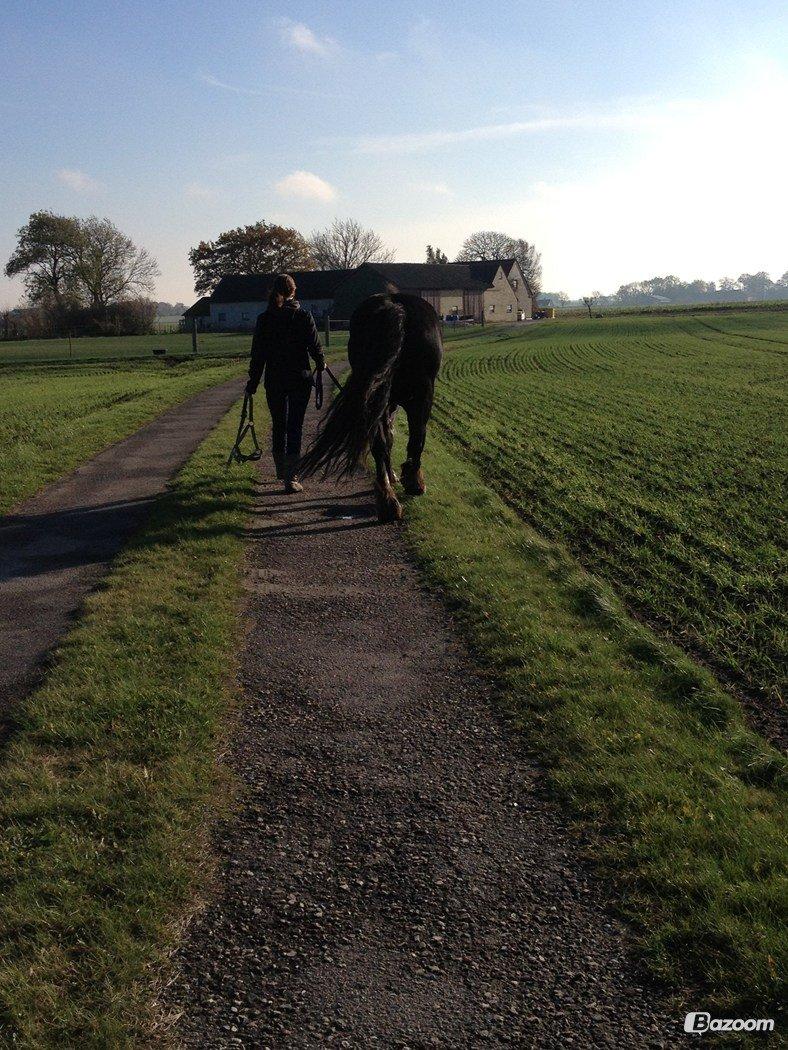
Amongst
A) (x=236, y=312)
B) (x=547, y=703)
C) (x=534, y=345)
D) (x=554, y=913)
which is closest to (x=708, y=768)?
(x=547, y=703)

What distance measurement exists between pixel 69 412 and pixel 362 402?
13515 millimetres

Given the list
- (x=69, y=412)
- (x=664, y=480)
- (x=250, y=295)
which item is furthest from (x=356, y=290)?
(x=664, y=480)

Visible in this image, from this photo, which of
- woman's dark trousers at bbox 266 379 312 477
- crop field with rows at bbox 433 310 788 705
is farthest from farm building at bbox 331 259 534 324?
woman's dark trousers at bbox 266 379 312 477

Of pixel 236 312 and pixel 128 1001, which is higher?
pixel 236 312

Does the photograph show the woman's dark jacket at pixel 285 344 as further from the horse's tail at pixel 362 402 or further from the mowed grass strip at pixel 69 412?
the mowed grass strip at pixel 69 412

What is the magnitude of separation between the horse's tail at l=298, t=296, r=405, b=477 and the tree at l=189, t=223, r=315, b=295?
306ft

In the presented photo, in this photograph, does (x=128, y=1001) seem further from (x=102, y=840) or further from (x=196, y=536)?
(x=196, y=536)

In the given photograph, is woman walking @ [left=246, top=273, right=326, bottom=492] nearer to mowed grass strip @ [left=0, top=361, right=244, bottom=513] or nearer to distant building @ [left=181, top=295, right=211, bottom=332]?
mowed grass strip @ [left=0, top=361, right=244, bottom=513]

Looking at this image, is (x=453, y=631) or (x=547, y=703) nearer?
(x=547, y=703)

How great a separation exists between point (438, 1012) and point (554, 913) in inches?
25.4

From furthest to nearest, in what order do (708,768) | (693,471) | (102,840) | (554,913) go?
(693,471), (708,768), (102,840), (554,913)

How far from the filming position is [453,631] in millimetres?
5934

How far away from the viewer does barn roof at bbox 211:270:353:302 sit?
85.0 meters
